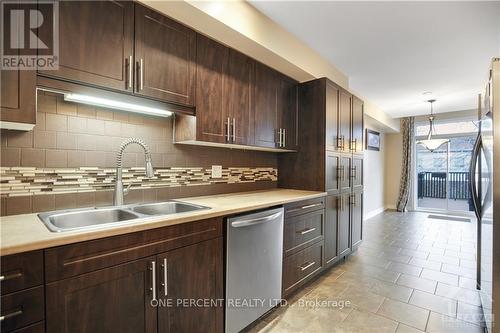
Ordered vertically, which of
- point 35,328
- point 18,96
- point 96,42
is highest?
point 96,42

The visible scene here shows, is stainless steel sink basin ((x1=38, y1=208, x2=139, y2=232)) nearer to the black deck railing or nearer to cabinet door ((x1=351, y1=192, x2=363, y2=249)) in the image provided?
cabinet door ((x1=351, y1=192, x2=363, y2=249))

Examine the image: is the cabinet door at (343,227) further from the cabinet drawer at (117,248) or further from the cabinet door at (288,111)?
the cabinet drawer at (117,248)

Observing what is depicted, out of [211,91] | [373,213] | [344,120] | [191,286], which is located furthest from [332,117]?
[373,213]

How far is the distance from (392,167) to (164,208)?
6.96m

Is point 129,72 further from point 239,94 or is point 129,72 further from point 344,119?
point 344,119

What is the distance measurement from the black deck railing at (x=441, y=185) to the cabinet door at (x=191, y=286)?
7.19 m

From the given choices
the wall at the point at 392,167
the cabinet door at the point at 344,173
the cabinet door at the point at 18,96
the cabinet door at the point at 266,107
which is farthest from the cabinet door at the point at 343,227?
the wall at the point at 392,167

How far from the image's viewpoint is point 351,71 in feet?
11.2

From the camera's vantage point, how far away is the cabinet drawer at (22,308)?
87 centimetres

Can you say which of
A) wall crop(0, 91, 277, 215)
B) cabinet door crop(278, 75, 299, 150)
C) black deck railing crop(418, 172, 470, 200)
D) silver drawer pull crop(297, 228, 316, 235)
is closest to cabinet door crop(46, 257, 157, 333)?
wall crop(0, 91, 277, 215)

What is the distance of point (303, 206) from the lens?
7.57 feet

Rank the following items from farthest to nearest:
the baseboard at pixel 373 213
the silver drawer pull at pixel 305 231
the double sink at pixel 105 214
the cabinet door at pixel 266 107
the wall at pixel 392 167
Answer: the wall at pixel 392 167 → the baseboard at pixel 373 213 → the cabinet door at pixel 266 107 → the silver drawer pull at pixel 305 231 → the double sink at pixel 105 214

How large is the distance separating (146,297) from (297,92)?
2525 millimetres

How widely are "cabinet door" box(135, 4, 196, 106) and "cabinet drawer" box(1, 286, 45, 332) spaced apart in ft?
3.79
